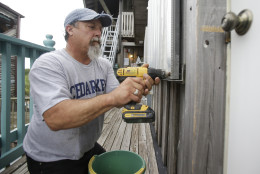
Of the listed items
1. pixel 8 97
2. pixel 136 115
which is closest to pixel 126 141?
pixel 136 115

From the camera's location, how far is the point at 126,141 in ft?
9.48

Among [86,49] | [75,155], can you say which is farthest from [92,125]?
[86,49]

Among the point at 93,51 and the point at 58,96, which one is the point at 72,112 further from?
the point at 93,51

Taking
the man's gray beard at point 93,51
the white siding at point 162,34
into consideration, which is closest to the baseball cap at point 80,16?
the man's gray beard at point 93,51

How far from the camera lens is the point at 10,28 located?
10555mm

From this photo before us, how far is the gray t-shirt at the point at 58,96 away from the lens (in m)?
1.07

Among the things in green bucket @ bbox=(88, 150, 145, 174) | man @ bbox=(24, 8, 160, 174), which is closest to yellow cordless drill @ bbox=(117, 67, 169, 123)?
man @ bbox=(24, 8, 160, 174)

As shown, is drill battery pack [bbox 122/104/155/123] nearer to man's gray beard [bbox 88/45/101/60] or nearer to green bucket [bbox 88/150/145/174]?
green bucket [bbox 88/150/145/174]

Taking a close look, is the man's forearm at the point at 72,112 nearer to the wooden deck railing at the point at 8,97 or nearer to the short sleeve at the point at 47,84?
the short sleeve at the point at 47,84

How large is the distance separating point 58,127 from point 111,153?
657 millimetres

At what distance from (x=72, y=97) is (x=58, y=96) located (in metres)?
0.33

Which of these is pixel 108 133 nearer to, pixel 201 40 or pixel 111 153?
pixel 111 153

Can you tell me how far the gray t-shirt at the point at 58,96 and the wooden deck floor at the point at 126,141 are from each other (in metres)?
1.00

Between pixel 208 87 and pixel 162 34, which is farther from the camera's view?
pixel 162 34
